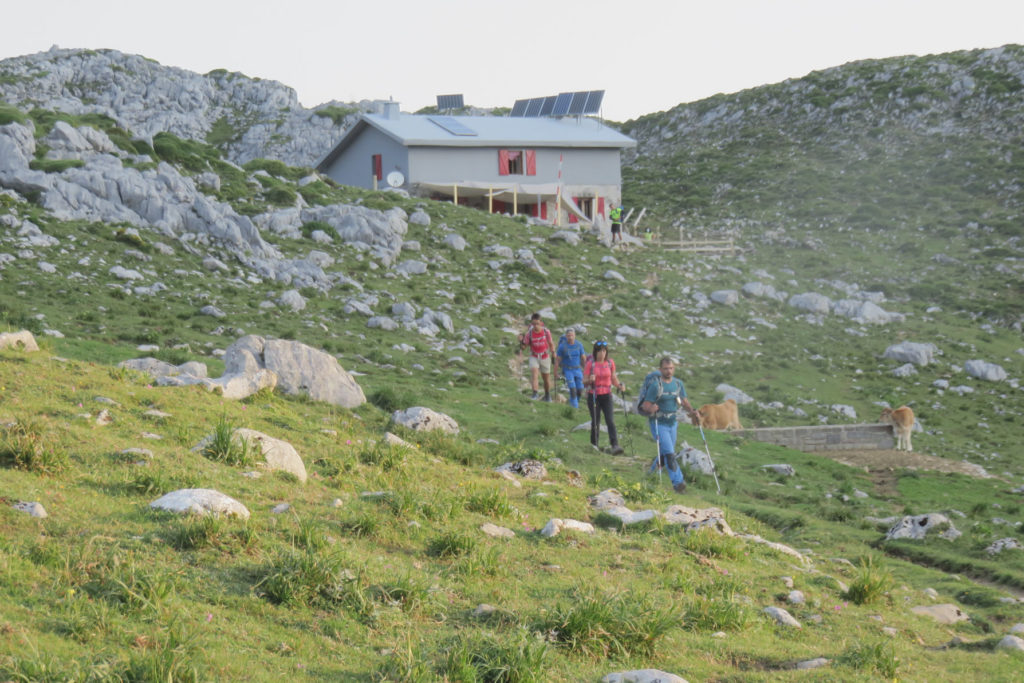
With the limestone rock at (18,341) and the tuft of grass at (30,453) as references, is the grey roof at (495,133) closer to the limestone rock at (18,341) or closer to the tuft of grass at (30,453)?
the limestone rock at (18,341)

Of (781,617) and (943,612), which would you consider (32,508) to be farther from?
(943,612)

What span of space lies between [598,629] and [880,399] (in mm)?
23194

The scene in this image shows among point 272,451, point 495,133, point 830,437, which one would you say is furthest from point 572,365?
point 495,133

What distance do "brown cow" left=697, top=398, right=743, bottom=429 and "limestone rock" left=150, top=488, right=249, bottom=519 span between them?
1590cm

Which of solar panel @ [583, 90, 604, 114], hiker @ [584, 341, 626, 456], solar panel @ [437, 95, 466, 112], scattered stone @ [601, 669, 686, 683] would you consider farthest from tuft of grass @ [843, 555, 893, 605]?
solar panel @ [437, 95, 466, 112]

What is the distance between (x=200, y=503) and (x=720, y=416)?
650 inches

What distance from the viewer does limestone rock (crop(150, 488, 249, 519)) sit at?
7.83 metres

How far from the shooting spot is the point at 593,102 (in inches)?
2485

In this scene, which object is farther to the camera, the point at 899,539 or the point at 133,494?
the point at 899,539

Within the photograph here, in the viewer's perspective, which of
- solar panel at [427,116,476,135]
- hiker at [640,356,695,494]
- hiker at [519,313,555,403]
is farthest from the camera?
solar panel at [427,116,476,135]

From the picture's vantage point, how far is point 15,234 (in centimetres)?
2770

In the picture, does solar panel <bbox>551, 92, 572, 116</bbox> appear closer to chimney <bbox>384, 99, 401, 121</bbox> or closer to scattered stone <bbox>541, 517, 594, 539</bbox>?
chimney <bbox>384, 99, 401, 121</bbox>

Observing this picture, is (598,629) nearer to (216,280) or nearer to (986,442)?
(986,442)

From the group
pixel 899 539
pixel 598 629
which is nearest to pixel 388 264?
pixel 899 539
